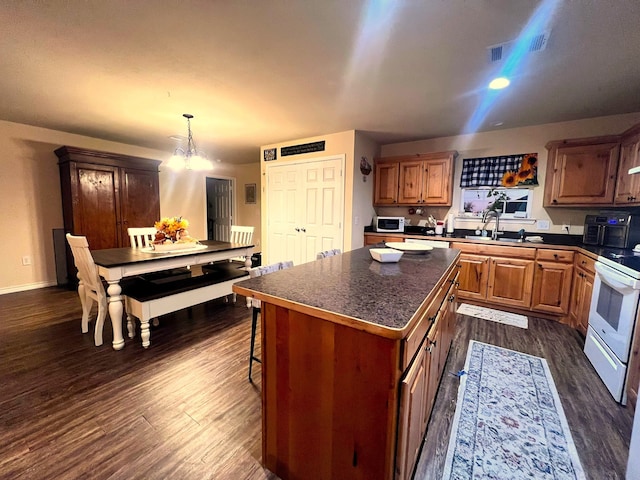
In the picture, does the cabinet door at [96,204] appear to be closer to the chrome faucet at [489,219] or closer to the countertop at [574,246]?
the countertop at [574,246]

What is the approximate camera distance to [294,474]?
121 cm

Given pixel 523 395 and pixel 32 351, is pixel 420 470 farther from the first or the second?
pixel 32 351

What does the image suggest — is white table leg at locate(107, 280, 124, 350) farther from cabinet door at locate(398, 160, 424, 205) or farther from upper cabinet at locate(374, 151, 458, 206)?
cabinet door at locate(398, 160, 424, 205)

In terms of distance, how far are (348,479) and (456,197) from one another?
3.93 meters

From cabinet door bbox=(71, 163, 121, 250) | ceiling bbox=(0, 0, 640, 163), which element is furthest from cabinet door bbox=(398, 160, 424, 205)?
cabinet door bbox=(71, 163, 121, 250)

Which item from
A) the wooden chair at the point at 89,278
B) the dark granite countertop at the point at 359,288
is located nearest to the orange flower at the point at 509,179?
the dark granite countertop at the point at 359,288

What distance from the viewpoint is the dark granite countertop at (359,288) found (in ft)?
3.14

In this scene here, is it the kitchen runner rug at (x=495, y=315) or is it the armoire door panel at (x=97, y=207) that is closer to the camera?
the kitchen runner rug at (x=495, y=315)

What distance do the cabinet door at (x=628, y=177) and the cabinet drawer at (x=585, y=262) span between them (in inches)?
25.6

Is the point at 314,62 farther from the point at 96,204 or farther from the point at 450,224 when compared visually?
the point at 96,204

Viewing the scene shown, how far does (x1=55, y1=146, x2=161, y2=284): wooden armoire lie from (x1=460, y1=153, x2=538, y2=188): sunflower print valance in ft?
16.7

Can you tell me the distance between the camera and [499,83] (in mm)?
2354

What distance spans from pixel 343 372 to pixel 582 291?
3.07 meters

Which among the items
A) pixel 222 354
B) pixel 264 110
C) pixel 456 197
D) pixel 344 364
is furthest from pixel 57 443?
pixel 456 197
